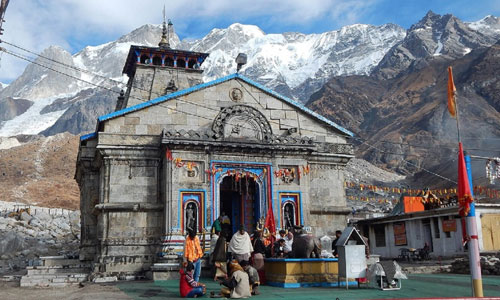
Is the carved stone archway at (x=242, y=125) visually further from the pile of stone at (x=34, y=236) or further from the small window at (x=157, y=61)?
the pile of stone at (x=34, y=236)

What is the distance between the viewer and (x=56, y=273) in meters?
19.7

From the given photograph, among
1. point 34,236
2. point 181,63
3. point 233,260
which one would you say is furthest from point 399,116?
point 233,260

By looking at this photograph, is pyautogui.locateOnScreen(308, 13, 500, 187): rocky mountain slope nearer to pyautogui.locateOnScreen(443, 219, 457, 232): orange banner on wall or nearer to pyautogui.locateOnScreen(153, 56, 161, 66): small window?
pyautogui.locateOnScreen(443, 219, 457, 232): orange banner on wall

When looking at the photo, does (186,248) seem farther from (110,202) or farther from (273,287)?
(110,202)

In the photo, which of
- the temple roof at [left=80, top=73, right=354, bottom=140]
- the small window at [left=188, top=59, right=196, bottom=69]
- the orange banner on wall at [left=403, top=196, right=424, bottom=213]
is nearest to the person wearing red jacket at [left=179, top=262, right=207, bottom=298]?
the temple roof at [left=80, top=73, right=354, bottom=140]

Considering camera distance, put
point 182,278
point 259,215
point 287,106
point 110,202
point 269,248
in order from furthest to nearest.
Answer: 1. point 287,106
2. point 259,215
3. point 110,202
4. point 269,248
5. point 182,278

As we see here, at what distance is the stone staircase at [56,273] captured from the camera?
57.7 ft

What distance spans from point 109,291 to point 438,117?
316 feet

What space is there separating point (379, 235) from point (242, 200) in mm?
16579

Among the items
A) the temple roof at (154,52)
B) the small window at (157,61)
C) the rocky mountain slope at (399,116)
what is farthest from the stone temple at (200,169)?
the rocky mountain slope at (399,116)

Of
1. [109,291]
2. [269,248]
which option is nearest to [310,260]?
[269,248]

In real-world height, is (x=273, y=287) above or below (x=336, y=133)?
below

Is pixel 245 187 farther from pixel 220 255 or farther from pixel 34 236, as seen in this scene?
pixel 34 236

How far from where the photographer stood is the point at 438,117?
99750mm
